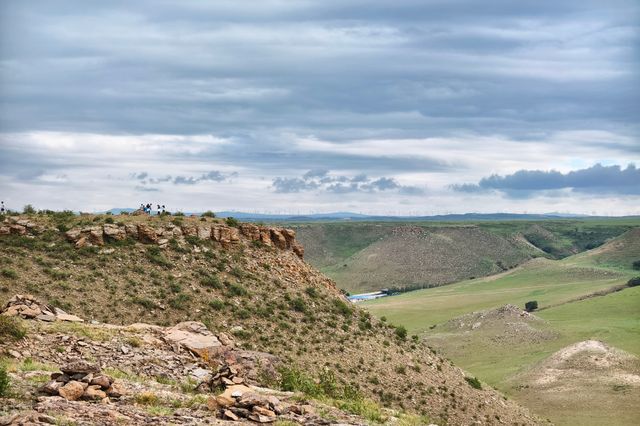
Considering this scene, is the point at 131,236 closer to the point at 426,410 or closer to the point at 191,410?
the point at 426,410

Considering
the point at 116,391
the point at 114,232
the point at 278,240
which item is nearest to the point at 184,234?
the point at 114,232

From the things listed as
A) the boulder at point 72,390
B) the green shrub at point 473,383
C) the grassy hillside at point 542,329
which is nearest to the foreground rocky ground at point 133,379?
the boulder at point 72,390

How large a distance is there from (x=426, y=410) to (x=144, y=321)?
1706cm

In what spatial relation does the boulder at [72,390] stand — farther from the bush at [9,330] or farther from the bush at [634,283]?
the bush at [634,283]

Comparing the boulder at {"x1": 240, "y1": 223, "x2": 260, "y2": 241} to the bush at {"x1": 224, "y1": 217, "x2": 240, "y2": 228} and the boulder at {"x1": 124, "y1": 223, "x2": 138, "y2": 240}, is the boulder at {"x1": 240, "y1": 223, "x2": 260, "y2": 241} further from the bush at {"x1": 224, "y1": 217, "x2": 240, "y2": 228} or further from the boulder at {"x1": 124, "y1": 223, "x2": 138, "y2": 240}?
the boulder at {"x1": 124, "y1": 223, "x2": 138, "y2": 240}

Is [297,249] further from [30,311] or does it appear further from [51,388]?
[51,388]

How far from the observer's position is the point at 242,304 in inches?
2032

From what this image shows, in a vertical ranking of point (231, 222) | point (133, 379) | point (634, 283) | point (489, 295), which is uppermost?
point (231, 222)

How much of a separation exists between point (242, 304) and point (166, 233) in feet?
27.4

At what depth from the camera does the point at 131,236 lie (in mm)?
55219

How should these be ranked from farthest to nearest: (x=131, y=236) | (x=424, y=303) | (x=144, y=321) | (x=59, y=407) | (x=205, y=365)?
(x=424, y=303)
(x=131, y=236)
(x=144, y=321)
(x=205, y=365)
(x=59, y=407)

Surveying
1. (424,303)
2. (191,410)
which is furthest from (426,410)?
(424,303)

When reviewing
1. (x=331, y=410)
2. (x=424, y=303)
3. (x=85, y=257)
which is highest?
(x=85, y=257)

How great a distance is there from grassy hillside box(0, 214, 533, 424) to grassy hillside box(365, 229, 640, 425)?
1873cm
